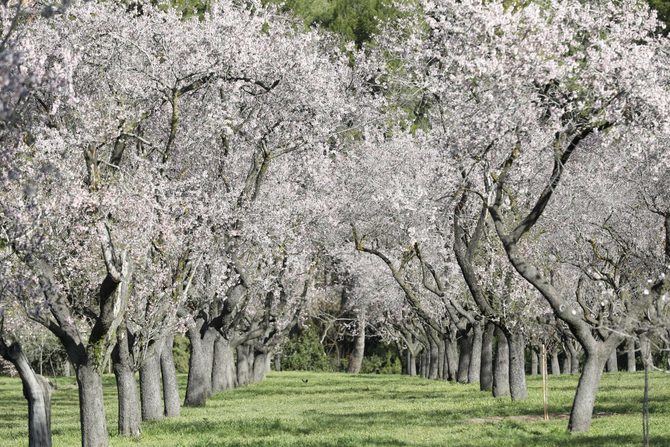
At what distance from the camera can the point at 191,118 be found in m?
33.1

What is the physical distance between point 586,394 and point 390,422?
6.78 m

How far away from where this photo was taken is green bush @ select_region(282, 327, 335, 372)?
97125mm

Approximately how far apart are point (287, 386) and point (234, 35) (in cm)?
3252

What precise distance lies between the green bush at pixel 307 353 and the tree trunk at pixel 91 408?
241 ft

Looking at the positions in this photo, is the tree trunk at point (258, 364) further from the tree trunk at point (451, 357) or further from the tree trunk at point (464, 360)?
the tree trunk at point (464, 360)

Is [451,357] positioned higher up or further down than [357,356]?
higher up

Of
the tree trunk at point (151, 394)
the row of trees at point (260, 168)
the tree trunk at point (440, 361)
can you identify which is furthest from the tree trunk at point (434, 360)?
the tree trunk at point (151, 394)

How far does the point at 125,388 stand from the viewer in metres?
27.8

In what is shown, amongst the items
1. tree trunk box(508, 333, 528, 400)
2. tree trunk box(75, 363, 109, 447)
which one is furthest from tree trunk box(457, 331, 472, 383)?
tree trunk box(75, 363, 109, 447)

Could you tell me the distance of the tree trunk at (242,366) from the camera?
6247cm

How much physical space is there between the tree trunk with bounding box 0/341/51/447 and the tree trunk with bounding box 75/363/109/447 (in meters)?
1.45

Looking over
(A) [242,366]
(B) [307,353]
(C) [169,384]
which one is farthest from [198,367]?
(B) [307,353]

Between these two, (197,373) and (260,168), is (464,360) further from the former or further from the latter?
(260,168)

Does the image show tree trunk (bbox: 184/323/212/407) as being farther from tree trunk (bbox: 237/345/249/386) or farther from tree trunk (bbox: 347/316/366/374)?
tree trunk (bbox: 347/316/366/374)
